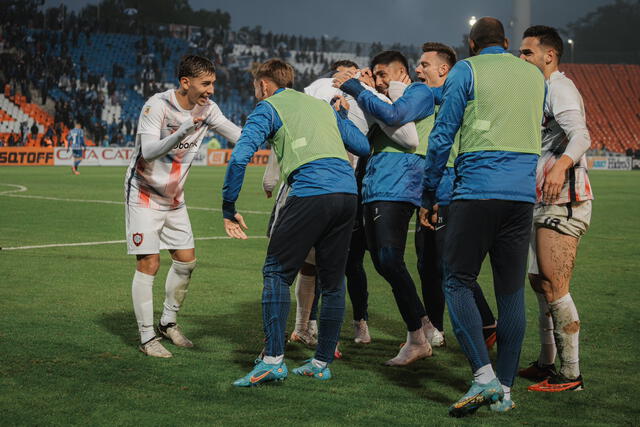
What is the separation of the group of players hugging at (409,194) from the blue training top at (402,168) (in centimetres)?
1

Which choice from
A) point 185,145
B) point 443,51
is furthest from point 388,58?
point 185,145

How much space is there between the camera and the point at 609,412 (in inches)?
180

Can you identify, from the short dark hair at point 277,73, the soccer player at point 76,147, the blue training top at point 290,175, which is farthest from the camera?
the soccer player at point 76,147

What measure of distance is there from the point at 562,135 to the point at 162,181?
2.73 meters

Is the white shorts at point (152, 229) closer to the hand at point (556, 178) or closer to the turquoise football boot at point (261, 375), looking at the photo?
the turquoise football boot at point (261, 375)

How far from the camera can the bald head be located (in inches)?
180

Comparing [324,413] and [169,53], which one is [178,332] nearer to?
[324,413]

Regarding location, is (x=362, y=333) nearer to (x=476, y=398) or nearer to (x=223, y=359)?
(x=223, y=359)

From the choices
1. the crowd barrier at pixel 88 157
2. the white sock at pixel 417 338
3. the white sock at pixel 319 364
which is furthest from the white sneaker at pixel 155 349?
the crowd barrier at pixel 88 157

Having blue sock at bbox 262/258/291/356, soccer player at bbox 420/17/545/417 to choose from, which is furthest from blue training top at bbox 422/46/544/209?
blue sock at bbox 262/258/291/356

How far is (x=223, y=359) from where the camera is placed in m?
5.68

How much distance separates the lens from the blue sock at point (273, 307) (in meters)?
4.98

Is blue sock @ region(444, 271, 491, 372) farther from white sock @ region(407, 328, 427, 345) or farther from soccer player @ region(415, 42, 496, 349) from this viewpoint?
white sock @ region(407, 328, 427, 345)

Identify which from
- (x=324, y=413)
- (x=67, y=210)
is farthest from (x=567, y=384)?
(x=67, y=210)
